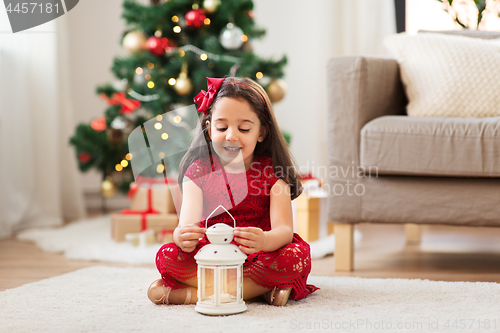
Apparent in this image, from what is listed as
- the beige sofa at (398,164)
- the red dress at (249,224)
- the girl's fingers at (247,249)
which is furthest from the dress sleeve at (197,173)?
the beige sofa at (398,164)

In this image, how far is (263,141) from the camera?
3.82ft

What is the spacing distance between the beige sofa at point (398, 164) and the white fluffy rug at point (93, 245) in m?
0.33

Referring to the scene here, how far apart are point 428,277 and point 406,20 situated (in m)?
2.25

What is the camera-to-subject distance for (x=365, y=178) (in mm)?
1376

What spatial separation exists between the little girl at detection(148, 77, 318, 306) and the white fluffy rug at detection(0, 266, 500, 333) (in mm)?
51

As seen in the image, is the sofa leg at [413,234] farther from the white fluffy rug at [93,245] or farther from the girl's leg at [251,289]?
the girl's leg at [251,289]

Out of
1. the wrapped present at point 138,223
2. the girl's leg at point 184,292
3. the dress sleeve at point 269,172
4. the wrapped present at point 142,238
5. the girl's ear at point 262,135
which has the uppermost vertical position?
the girl's ear at point 262,135

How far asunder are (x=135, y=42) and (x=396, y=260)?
4.73ft

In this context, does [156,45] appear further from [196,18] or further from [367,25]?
[367,25]

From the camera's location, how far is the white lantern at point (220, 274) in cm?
89

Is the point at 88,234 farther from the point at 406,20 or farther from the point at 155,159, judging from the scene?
the point at 406,20

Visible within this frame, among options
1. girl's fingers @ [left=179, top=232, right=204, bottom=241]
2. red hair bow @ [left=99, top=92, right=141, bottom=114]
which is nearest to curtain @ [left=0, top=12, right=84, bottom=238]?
red hair bow @ [left=99, top=92, right=141, bottom=114]

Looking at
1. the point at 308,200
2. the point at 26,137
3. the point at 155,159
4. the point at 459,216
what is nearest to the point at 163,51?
the point at 26,137

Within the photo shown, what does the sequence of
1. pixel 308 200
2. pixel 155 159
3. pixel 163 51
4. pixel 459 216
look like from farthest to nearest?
pixel 163 51, pixel 308 200, pixel 459 216, pixel 155 159
